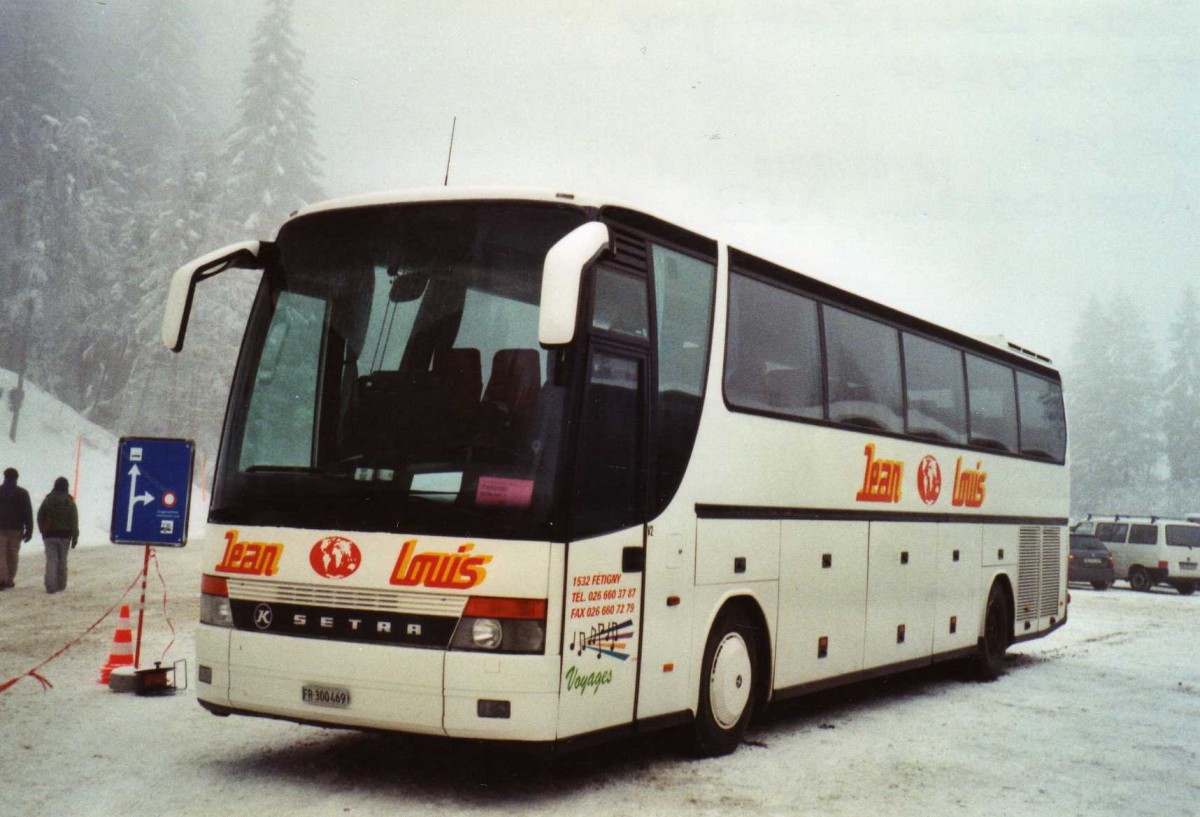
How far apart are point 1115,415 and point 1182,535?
1763 inches


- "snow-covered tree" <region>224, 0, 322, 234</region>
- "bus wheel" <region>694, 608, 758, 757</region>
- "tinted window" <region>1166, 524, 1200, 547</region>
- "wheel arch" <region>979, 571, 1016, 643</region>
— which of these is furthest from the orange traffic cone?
"snow-covered tree" <region>224, 0, 322, 234</region>

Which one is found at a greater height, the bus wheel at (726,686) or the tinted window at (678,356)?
the tinted window at (678,356)

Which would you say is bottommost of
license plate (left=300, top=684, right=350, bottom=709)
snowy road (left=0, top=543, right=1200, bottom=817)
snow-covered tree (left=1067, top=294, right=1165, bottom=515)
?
snowy road (left=0, top=543, right=1200, bottom=817)

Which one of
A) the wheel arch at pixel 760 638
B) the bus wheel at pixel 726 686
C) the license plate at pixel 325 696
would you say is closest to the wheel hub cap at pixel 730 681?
the bus wheel at pixel 726 686

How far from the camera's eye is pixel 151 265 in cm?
5366

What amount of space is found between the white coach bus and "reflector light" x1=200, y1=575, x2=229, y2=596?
3cm

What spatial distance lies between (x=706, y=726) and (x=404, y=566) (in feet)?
9.10

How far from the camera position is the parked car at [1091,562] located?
1336 inches

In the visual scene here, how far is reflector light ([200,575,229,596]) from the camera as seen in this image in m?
7.79

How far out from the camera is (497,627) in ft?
23.2

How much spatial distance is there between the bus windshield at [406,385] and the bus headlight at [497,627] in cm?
40

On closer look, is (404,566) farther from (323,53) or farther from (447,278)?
(323,53)

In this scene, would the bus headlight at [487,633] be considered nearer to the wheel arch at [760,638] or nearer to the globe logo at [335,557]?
the globe logo at [335,557]

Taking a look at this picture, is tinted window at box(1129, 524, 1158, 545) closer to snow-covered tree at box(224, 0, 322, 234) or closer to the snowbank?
the snowbank
